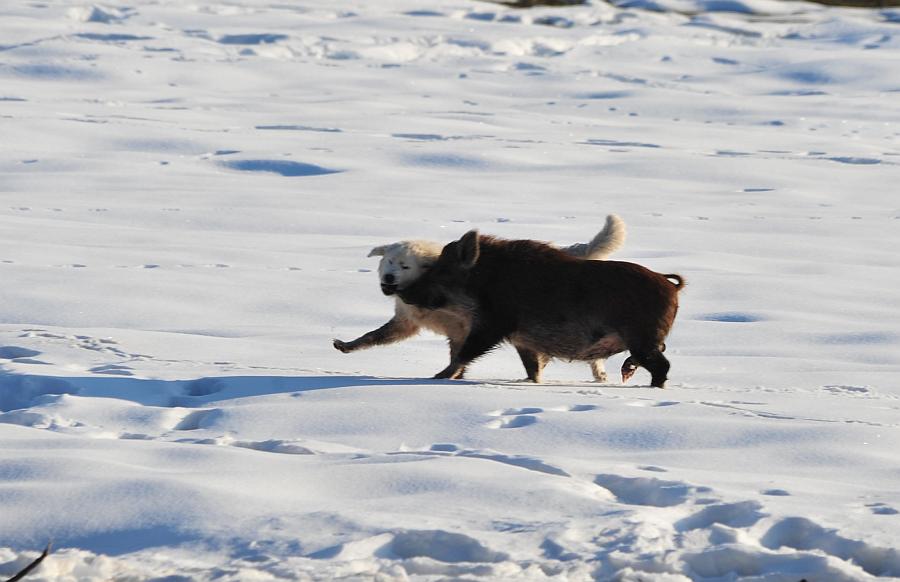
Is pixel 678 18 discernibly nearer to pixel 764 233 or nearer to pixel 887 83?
pixel 887 83

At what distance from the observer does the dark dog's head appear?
652 centimetres

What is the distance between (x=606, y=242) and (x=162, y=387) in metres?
2.43

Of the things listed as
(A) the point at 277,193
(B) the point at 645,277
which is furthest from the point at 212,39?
(B) the point at 645,277

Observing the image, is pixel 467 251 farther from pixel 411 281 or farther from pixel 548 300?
pixel 548 300

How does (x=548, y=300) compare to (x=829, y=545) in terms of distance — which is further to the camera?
(x=548, y=300)

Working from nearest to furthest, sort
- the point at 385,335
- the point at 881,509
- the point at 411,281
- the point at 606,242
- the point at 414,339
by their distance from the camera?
the point at 881,509
the point at 411,281
the point at 385,335
the point at 606,242
the point at 414,339

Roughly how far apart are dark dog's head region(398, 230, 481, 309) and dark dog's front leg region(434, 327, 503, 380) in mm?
208

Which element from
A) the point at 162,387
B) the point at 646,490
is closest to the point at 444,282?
the point at 162,387

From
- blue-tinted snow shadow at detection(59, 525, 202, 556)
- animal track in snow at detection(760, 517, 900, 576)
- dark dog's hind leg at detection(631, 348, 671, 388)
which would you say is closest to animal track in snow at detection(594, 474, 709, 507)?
animal track in snow at detection(760, 517, 900, 576)

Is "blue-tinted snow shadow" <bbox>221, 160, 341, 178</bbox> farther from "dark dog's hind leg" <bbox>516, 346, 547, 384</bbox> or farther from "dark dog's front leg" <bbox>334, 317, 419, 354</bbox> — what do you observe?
"dark dog's hind leg" <bbox>516, 346, 547, 384</bbox>

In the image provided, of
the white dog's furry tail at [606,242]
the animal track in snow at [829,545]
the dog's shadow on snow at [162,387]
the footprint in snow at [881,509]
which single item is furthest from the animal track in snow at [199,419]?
the white dog's furry tail at [606,242]

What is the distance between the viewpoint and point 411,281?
6.54 m

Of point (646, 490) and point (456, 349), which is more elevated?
point (646, 490)

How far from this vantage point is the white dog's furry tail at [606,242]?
6934mm
